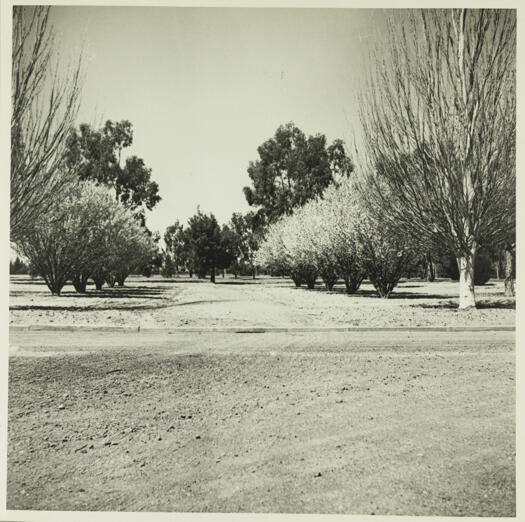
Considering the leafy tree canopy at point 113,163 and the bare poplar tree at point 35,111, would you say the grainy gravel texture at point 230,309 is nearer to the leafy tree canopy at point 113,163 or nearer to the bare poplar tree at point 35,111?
the bare poplar tree at point 35,111

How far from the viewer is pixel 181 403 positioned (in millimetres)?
3250

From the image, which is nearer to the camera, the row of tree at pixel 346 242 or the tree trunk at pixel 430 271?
the row of tree at pixel 346 242

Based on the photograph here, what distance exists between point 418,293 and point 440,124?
3.60 m

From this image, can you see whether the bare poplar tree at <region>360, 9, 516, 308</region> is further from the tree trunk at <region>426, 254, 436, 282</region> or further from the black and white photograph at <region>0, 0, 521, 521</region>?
the tree trunk at <region>426, 254, 436, 282</region>

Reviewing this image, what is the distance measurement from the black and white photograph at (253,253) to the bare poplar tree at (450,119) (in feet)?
0.08

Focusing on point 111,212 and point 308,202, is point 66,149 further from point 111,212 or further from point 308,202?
point 308,202

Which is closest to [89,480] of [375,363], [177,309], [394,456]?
[394,456]

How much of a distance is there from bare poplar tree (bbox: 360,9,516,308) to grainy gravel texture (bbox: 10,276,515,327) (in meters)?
0.68

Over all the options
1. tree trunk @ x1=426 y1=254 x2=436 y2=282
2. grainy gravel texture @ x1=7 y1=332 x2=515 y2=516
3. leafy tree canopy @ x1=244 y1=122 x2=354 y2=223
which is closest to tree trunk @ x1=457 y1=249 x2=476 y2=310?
grainy gravel texture @ x1=7 y1=332 x2=515 y2=516

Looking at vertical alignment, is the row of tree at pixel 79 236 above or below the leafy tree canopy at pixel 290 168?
below

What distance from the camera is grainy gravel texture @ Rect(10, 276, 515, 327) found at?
181 inches

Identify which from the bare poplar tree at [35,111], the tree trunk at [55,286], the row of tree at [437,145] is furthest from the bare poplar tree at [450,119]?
the tree trunk at [55,286]

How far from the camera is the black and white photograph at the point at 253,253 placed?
2.66 meters

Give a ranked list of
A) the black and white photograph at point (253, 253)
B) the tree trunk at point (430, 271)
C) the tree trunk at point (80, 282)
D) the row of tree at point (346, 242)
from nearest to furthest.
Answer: the black and white photograph at point (253, 253) < the row of tree at point (346, 242) < the tree trunk at point (80, 282) < the tree trunk at point (430, 271)
